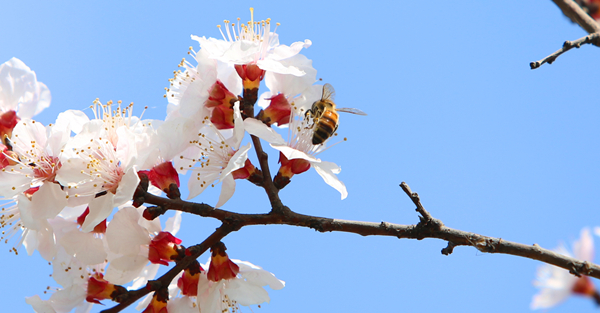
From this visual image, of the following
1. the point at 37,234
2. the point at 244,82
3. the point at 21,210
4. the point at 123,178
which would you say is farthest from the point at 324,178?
the point at 37,234

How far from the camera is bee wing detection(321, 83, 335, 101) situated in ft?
9.05

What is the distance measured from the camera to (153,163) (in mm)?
2328

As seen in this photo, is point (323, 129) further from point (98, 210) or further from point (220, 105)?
point (98, 210)

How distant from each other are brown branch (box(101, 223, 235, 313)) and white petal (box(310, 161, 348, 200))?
1.58 feet

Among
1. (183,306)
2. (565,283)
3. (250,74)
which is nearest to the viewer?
(565,283)

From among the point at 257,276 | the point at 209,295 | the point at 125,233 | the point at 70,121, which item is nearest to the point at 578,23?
the point at 257,276

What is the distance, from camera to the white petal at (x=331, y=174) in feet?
6.96

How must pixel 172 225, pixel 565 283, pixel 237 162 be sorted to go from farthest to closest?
pixel 172 225 → pixel 237 162 → pixel 565 283

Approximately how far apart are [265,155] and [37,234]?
47.0 inches

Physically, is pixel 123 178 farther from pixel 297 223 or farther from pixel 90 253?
pixel 297 223

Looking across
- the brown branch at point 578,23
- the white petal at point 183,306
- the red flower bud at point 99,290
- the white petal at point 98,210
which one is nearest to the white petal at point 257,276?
the white petal at point 183,306

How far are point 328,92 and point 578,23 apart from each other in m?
1.29

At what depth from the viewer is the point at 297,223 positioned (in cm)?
204

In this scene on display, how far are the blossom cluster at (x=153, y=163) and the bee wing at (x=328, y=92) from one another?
16cm
